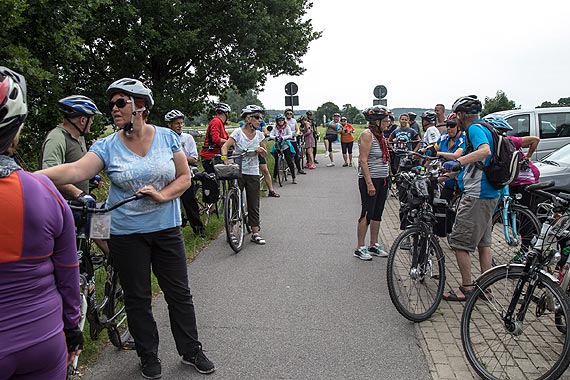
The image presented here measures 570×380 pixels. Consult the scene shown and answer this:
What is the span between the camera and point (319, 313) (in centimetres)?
461

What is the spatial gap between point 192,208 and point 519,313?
16.3 ft

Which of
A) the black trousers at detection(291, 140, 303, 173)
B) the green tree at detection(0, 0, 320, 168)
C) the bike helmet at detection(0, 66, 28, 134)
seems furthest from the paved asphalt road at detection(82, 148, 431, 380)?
the green tree at detection(0, 0, 320, 168)

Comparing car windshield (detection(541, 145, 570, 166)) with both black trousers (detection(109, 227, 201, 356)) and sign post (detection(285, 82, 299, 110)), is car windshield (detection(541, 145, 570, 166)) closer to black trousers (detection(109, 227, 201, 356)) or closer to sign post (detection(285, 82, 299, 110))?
black trousers (detection(109, 227, 201, 356))

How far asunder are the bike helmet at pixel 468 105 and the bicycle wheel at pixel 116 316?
337 centimetres

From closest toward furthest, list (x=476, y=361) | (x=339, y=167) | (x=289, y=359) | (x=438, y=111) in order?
1. (x=476, y=361)
2. (x=289, y=359)
3. (x=438, y=111)
4. (x=339, y=167)

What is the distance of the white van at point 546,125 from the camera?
10.8 metres

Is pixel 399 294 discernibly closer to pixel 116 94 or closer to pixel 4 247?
pixel 116 94

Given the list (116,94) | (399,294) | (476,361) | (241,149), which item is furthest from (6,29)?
(476,361)

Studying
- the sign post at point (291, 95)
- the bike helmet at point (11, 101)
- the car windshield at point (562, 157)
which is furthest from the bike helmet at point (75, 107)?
the sign post at point (291, 95)

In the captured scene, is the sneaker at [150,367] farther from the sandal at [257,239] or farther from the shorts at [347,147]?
the shorts at [347,147]

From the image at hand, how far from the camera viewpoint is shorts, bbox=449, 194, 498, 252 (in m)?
4.59

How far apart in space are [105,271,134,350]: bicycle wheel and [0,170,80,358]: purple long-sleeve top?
1.77 meters

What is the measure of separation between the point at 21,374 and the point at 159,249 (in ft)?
5.56

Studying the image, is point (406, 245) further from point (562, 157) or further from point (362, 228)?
point (562, 157)
